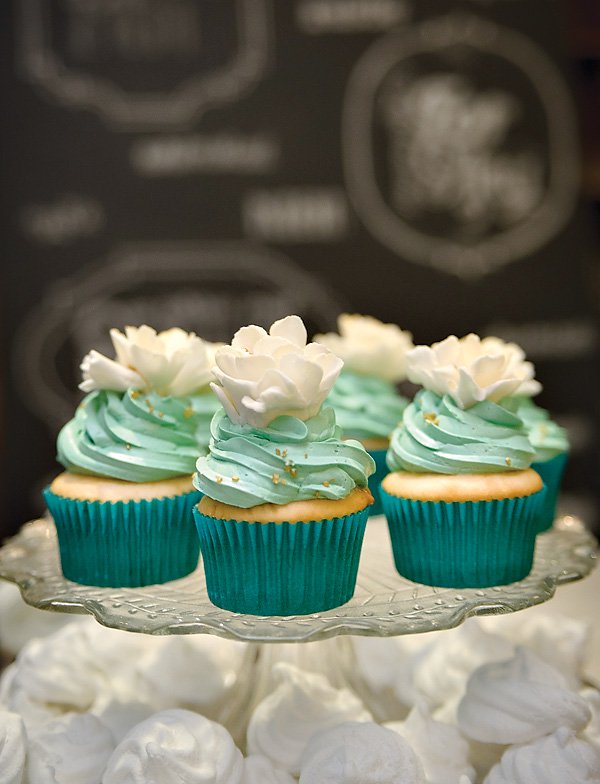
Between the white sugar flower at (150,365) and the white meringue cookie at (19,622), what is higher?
the white sugar flower at (150,365)

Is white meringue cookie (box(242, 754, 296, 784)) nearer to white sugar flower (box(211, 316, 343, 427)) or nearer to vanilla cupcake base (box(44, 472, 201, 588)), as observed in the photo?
vanilla cupcake base (box(44, 472, 201, 588))

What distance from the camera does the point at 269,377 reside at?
1.44 metres

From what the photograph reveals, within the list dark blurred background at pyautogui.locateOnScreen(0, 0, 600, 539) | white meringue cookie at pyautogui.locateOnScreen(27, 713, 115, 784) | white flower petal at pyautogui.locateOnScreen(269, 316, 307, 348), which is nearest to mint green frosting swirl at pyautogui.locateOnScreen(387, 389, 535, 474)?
white flower petal at pyautogui.locateOnScreen(269, 316, 307, 348)

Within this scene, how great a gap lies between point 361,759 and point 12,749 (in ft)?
2.12

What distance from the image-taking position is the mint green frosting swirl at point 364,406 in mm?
2146

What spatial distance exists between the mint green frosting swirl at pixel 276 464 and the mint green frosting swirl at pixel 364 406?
626 millimetres

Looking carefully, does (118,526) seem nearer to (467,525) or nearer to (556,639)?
(467,525)

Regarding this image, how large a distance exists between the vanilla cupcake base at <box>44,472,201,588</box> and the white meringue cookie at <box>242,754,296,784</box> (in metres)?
0.41

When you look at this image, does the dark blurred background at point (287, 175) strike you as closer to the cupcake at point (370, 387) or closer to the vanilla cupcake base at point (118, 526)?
the cupcake at point (370, 387)

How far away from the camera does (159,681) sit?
1.79 metres

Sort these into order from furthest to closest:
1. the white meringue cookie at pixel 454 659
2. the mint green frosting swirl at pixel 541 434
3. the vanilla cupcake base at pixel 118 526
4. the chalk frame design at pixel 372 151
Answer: the chalk frame design at pixel 372 151 → the mint green frosting swirl at pixel 541 434 → the white meringue cookie at pixel 454 659 → the vanilla cupcake base at pixel 118 526

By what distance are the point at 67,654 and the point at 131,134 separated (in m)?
2.11

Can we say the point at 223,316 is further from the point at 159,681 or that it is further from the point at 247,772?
the point at 247,772

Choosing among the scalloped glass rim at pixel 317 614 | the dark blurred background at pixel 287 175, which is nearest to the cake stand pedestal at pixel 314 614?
the scalloped glass rim at pixel 317 614
